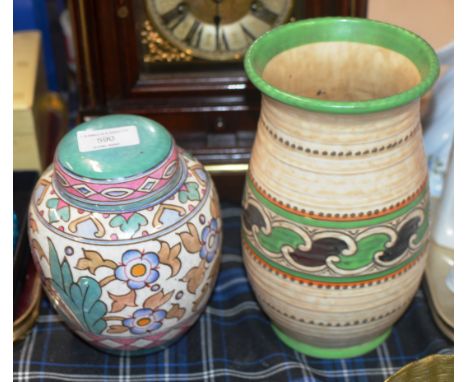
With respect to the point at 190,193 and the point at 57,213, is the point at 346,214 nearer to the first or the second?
the point at 190,193

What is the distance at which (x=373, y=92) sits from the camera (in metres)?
0.80

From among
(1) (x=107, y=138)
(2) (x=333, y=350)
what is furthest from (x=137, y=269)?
(2) (x=333, y=350)

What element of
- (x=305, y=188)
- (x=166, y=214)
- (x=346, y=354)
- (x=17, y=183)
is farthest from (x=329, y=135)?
(x=17, y=183)

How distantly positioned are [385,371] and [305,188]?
0.24m

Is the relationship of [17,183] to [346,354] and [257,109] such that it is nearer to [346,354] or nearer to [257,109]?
[257,109]

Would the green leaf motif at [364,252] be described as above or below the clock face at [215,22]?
below

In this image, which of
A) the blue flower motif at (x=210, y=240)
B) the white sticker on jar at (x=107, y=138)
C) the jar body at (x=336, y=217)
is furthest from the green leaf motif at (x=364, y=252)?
the white sticker on jar at (x=107, y=138)

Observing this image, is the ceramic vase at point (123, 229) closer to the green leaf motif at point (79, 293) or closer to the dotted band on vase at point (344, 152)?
the green leaf motif at point (79, 293)

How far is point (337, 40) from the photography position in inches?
30.9

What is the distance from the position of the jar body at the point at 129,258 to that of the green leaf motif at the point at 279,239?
0.16 ft

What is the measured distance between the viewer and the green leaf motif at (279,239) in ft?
2.42

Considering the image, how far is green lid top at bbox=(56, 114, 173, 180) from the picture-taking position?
2.33ft

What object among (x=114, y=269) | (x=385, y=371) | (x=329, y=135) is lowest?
(x=385, y=371)

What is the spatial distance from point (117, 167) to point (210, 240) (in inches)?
Result: 4.7
